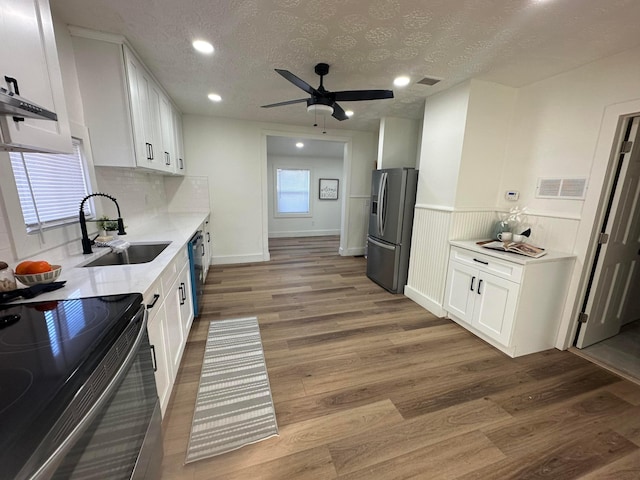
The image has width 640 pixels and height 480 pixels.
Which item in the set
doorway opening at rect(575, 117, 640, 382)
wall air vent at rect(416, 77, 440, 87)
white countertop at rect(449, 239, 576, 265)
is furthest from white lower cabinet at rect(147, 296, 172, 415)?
doorway opening at rect(575, 117, 640, 382)

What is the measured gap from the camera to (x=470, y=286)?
257 centimetres

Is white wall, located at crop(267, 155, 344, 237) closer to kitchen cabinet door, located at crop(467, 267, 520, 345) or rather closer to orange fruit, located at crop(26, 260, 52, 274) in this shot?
kitchen cabinet door, located at crop(467, 267, 520, 345)

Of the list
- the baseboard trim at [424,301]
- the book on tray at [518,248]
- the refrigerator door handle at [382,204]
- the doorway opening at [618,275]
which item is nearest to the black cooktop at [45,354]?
the book on tray at [518,248]

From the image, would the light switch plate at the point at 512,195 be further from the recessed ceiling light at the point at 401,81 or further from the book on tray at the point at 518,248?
the recessed ceiling light at the point at 401,81

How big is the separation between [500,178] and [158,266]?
10.9 ft

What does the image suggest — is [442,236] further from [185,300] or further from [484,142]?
[185,300]

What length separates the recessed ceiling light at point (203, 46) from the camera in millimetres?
1948

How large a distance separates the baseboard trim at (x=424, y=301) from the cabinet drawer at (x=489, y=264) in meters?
0.61

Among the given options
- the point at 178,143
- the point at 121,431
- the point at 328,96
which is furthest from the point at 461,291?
the point at 178,143

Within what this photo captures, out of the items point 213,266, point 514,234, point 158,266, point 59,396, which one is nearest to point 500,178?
point 514,234

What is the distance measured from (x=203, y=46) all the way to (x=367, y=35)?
127 centimetres

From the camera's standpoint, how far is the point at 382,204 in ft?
11.5

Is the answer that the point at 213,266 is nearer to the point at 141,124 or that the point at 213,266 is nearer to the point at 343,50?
the point at 141,124

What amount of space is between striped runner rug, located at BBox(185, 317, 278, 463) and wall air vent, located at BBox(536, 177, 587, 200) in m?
2.99
